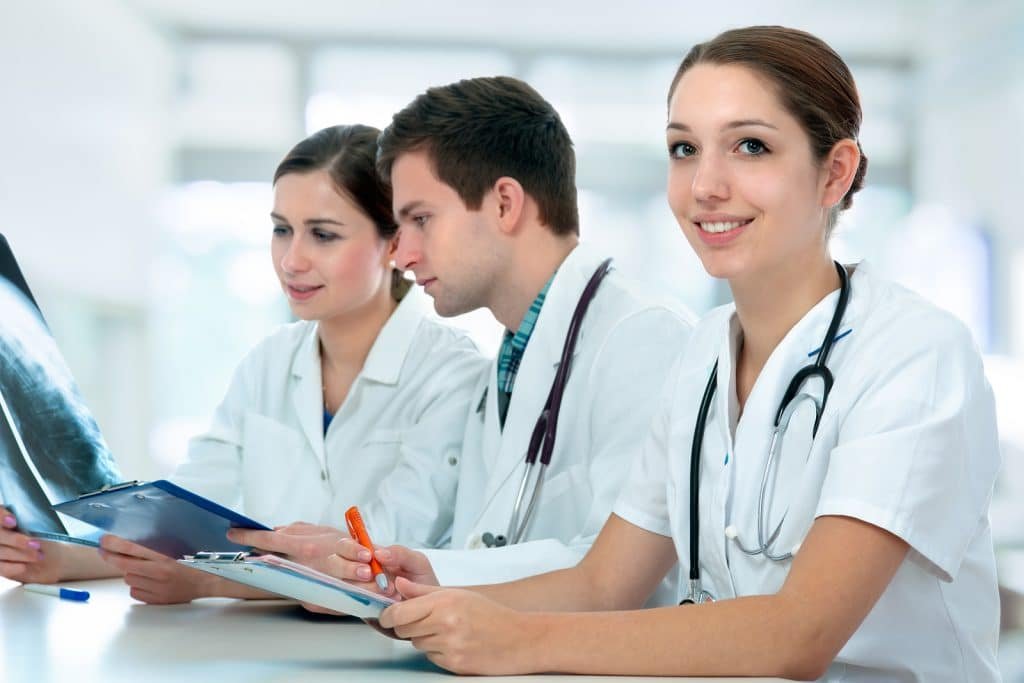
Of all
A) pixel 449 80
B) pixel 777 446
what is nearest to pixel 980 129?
pixel 449 80

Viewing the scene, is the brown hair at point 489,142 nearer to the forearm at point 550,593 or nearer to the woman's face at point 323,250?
the woman's face at point 323,250

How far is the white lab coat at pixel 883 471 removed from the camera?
1081 millimetres

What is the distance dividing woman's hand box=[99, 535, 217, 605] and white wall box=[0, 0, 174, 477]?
3.39m

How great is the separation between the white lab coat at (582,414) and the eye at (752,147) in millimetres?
457

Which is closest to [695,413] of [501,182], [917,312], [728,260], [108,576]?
[728,260]

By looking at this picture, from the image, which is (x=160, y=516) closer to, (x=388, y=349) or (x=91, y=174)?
(x=388, y=349)

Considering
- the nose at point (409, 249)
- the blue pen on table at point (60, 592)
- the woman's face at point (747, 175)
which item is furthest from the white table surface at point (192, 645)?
the nose at point (409, 249)

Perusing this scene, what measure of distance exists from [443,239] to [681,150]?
2.08 ft

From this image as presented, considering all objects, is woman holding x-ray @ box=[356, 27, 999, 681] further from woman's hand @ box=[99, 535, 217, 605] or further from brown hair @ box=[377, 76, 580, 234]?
brown hair @ box=[377, 76, 580, 234]

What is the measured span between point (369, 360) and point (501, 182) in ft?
1.30

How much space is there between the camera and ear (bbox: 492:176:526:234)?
6.20ft

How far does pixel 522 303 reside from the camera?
1896 mm

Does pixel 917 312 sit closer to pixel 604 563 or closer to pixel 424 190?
pixel 604 563

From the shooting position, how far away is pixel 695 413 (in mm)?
1350
